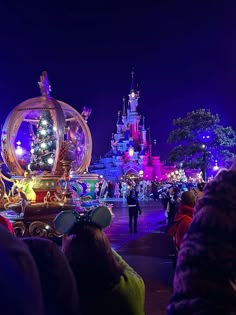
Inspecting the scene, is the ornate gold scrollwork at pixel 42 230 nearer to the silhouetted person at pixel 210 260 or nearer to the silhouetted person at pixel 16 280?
the silhouetted person at pixel 210 260

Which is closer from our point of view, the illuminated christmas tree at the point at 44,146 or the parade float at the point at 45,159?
the parade float at the point at 45,159

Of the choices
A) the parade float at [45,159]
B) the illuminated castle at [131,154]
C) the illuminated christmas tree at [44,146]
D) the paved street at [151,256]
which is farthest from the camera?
the illuminated castle at [131,154]

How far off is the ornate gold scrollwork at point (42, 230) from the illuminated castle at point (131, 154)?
233ft

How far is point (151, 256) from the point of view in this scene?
33.2ft

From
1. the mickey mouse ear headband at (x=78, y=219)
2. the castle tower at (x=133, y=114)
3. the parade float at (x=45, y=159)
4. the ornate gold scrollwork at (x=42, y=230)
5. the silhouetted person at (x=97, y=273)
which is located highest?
the castle tower at (x=133, y=114)

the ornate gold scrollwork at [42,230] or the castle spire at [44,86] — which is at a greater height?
the castle spire at [44,86]

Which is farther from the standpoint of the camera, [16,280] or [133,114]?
[133,114]

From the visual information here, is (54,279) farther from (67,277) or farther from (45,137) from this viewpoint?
(45,137)

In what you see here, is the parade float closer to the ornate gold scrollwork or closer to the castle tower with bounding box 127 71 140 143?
the ornate gold scrollwork

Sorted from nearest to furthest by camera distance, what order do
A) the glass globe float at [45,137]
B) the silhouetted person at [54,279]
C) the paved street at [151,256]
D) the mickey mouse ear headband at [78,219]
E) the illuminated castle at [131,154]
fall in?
the silhouetted person at [54,279] → the mickey mouse ear headband at [78,219] → the paved street at [151,256] → the glass globe float at [45,137] → the illuminated castle at [131,154]

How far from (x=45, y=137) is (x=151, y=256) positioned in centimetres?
792

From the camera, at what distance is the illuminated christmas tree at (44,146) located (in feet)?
53.1

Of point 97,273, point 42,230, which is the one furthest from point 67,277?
point 42,230

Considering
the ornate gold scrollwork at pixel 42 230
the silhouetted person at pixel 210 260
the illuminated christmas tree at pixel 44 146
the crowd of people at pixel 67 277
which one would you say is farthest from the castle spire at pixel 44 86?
the silhouetted person at pixel 210 260
